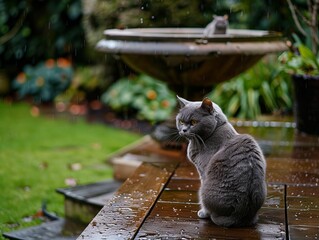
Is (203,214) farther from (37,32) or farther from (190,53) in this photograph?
(37,32)

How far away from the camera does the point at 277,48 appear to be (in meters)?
5.00

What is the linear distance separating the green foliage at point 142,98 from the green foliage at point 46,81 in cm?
107

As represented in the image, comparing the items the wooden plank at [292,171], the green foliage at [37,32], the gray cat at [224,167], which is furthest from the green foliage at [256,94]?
the gray cat at [224,167]

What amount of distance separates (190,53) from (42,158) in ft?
9.80

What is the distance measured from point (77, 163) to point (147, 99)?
225cm

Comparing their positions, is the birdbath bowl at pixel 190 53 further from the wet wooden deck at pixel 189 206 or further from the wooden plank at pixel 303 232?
the wooden plank at pixel 303 232

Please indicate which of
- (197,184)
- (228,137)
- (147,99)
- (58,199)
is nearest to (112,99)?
(147,99)

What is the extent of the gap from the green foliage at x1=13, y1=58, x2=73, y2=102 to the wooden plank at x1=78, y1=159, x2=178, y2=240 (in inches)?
227

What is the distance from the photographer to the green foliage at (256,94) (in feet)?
24.0

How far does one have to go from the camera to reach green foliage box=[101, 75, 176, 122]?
8.50 m

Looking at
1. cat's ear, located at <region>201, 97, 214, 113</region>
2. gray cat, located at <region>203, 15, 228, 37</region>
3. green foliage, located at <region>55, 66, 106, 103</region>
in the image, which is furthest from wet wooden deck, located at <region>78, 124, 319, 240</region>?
green foliage, located at <region>55, 66, 106, 103</region>

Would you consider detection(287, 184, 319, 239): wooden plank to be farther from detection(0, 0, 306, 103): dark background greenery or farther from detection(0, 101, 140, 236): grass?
detection(0, 0, 306, 103): dark background greenery

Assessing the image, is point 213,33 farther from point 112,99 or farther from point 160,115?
point 112,99

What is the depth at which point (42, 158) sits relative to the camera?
6.91 meters
